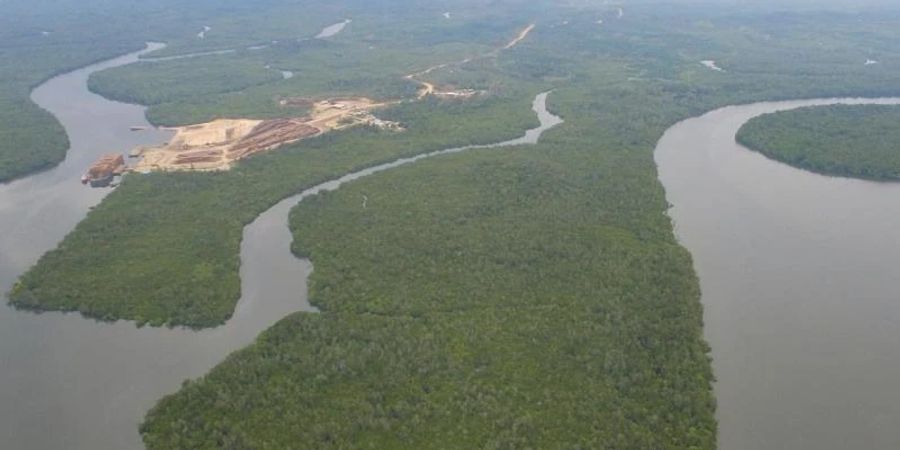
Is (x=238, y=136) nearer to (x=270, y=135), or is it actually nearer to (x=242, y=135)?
(x=242, y=135)

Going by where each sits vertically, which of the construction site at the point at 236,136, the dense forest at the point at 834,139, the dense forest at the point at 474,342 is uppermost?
the dense forest at the point at 834,139

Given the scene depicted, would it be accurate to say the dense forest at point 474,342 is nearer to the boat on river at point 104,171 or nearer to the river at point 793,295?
the river at point 793,295

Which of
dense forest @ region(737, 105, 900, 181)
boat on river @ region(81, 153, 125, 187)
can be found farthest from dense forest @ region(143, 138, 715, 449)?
boat on river @ region(81, 153, 125, 187)

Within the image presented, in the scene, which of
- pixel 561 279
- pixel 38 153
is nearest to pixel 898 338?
pixel 561 279

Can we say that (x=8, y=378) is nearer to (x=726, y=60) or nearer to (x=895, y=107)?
(x=895, y=107)

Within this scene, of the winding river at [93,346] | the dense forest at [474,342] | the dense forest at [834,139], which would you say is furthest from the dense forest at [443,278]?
the dense forest at [834,139]

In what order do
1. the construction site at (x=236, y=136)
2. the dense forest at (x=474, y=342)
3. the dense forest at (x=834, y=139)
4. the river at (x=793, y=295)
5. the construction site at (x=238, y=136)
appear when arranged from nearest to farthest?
the dense forest at (x=474, y=342), the river at (x=793, y=295), the dense forest at (x=834, y=139), the construction site at (x=236, y=136), the construction site at (x=238, y=136)

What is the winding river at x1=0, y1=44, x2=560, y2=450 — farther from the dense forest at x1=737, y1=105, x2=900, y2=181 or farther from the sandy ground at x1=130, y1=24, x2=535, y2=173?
the dense forest at x1=737, y1=105, x2=900, y2=181
